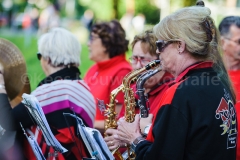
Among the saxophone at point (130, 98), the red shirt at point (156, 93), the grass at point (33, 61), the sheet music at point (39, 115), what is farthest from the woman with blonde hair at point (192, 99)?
the grass at point (33, 61)

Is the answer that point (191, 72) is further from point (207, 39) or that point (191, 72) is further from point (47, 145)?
point (47, 145)

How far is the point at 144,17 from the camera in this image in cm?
2775

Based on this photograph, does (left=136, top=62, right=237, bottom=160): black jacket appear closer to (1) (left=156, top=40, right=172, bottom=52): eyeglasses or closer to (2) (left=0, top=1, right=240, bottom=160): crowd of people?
(2) (left=0, top=1, right=240, bottom=160): crowd of people

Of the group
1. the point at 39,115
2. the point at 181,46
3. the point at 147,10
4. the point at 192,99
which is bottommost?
the point at 147,10

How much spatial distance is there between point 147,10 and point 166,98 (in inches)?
1019

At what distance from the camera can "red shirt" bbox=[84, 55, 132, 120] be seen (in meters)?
5.47

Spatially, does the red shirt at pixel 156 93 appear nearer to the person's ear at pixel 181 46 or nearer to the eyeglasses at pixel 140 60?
the eyeglasses at pixel 140 60

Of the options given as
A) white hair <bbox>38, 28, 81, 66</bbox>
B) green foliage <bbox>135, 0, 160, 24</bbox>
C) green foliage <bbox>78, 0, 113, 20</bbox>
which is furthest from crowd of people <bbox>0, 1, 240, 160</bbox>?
green foliage <bbox>135, 0, 160, 24</bbox>

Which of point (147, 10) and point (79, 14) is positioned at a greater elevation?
point (147, 10)

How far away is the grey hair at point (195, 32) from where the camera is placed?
9.41 feet

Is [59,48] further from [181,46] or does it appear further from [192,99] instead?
[192,99]

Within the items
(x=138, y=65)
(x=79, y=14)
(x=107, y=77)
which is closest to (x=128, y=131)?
(x=138, y=65)

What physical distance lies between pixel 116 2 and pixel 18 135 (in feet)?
79.9

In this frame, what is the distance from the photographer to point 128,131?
129 inches
